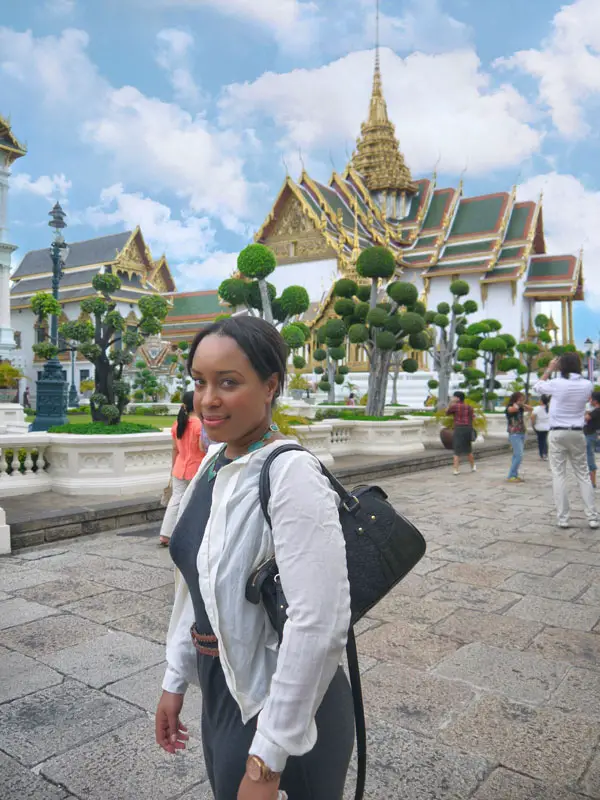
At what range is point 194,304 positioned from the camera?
44594 millimetres

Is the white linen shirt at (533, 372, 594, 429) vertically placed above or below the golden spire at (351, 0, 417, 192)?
below

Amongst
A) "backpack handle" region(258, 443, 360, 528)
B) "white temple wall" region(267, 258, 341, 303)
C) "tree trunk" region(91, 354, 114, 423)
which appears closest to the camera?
"backpack handle" region(258, 443, 360, 528)

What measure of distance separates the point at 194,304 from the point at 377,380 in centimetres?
3149

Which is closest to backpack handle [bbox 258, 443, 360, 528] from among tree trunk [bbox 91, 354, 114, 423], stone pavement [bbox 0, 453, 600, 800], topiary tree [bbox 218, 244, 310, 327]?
stone pavement [bbox 0, 453, 600, 800]

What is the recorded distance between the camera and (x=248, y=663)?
1198 millimetres

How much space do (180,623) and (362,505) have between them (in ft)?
1.83

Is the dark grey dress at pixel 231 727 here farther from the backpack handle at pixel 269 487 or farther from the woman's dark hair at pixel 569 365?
the woman's dark hair at pixel 569 365

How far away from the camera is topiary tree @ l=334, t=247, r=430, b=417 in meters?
14.1

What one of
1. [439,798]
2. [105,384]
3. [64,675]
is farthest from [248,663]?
[105,384]

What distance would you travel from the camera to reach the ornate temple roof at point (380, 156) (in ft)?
121

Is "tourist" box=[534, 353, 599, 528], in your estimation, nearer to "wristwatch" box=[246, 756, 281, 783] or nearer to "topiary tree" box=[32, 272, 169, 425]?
"topiary tree" box=[32, 272, 169, 425]

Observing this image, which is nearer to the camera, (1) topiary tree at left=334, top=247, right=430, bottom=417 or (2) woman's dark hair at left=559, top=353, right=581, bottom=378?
(2) woman's dark hair at left=559, top=353, right=581, bottom=378

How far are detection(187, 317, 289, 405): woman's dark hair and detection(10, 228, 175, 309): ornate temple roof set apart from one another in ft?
130

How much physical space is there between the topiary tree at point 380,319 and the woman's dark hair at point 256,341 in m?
13.0
